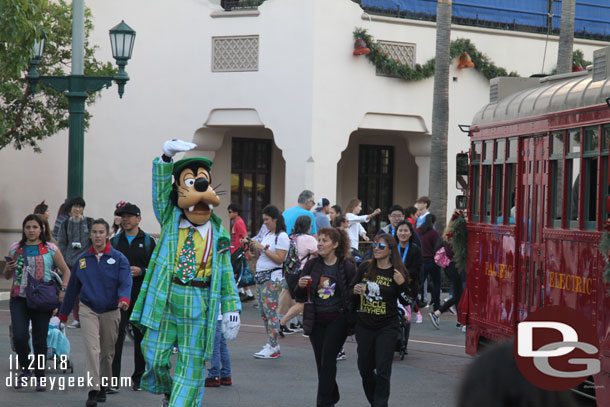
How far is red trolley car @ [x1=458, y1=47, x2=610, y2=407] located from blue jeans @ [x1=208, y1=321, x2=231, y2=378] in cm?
272

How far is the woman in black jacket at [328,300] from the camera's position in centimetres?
855

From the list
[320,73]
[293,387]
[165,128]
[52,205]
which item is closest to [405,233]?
[293,387]

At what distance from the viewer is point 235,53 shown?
23906 millimetres

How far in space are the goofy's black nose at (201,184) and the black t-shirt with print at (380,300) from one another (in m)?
1.57

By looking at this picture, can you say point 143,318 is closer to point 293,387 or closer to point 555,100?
point 293,387

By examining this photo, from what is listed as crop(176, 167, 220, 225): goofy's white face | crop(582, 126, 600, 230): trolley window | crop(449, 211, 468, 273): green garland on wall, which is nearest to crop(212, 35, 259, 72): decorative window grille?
crop(449, 211, 468, 273): green garland on wall

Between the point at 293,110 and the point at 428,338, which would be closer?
the point at 428,338

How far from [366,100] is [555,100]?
1467 centimetres

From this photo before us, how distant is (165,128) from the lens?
24.7 m

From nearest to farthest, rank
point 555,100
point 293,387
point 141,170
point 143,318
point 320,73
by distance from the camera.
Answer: point 143,318, point 555,100, point 293,387, point 320,73, point 141,170

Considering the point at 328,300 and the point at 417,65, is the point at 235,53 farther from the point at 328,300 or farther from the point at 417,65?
the point at 328,300

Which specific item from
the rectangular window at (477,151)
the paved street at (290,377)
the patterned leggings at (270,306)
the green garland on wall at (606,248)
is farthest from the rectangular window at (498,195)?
the green garland on wall at (606,248)

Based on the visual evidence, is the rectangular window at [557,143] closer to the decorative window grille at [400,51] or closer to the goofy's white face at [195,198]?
the goofy's white face at [195,198]

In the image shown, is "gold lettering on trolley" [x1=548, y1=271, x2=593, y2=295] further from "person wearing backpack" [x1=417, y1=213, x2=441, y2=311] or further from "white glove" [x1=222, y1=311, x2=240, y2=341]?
"person wearing backpack" [x1=417, y1=213, x2=441, y2=311]
